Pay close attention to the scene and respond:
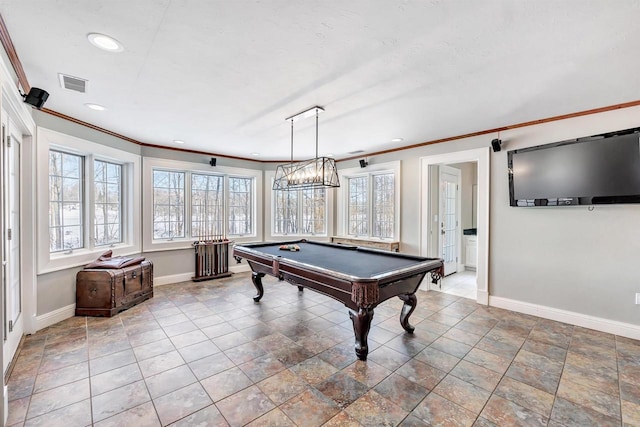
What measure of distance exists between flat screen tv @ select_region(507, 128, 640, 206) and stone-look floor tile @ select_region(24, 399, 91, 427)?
15.3 ft

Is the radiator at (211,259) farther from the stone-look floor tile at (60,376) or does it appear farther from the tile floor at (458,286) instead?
the tile floor at (458,286)

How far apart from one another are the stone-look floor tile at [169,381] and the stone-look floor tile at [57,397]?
416 millimetres

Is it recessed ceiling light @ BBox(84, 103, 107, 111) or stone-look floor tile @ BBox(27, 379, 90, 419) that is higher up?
recessed ceiling light @ BBox(84, 103, 107, 111)

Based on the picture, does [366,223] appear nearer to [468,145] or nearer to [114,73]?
[468,145]

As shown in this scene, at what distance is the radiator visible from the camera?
526cm

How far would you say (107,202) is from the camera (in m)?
4.32

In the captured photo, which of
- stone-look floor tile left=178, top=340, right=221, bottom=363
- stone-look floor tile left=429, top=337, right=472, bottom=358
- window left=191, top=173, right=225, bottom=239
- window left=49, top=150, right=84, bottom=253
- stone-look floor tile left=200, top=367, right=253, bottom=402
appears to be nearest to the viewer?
stone-look floor tile left=200, top=367, right=253, bottom=402

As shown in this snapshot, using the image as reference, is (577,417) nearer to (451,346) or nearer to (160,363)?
(451,346)

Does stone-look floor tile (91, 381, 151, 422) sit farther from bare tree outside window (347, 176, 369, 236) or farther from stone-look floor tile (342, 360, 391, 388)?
bare tree outside window (347, 176, 369, 236)

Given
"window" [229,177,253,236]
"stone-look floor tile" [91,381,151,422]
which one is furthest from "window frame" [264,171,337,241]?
"stone-look floor tile" [91,381,151,422]

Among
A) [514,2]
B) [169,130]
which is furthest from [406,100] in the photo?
[169,130]

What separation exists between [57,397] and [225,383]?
1149 millimetres

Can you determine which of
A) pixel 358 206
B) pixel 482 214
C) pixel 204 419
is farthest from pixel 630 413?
pixel 358 206

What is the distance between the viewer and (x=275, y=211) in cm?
638
